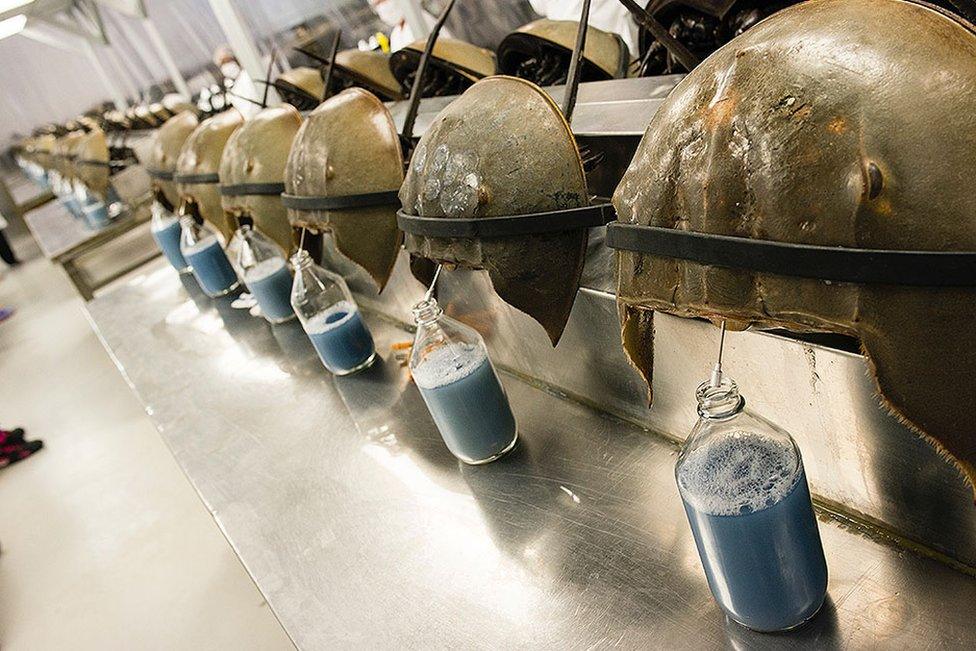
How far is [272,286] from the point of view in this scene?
285 centimetres

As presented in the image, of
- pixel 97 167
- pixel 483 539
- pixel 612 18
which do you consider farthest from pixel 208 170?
pixel 97 167

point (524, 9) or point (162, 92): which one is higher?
point (162, 92)

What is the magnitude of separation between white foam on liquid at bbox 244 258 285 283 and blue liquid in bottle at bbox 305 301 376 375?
57 cm

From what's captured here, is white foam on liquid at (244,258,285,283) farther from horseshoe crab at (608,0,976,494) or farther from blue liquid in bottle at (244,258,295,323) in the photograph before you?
horseshoe crab at (608,0,976,494)

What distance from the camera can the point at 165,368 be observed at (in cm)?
301

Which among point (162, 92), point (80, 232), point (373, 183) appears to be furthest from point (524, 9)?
point (162, 92)

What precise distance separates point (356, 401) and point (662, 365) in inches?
43.8

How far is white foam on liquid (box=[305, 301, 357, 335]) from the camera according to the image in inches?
88.6

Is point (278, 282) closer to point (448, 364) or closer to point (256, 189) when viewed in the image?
point (256, 189)

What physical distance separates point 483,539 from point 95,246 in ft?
18.1

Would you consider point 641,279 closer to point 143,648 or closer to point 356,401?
point 356,401

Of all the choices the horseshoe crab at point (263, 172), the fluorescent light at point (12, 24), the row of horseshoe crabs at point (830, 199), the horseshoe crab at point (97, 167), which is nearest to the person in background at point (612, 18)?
the horseshoe crab at point (263, 172)

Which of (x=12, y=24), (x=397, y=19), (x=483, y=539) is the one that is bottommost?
(x=483, y=539)

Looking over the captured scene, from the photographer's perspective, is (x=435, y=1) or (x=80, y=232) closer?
(x=435, y=1)
